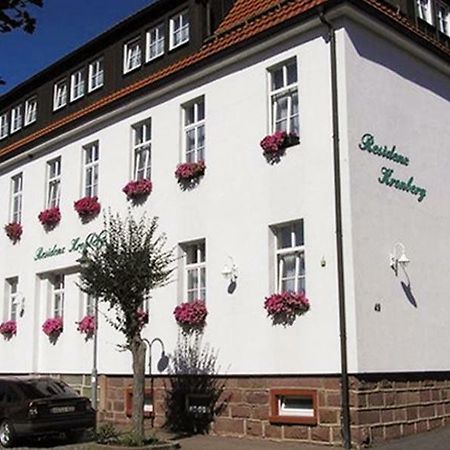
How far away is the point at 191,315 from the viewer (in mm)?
17219

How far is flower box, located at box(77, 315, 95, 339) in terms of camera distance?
20.5 meters

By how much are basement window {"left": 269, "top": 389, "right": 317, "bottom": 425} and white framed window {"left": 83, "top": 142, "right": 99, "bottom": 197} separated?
28.7ft

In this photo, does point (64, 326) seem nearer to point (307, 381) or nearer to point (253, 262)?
point (253, 262)

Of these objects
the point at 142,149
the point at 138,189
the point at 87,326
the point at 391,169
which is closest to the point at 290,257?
the point at 391,169

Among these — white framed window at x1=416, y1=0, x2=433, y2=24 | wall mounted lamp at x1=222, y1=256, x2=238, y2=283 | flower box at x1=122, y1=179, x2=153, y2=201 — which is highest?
white framed window at x1=416, y1=0, x2=433, y2=24

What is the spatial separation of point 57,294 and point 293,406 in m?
10.2

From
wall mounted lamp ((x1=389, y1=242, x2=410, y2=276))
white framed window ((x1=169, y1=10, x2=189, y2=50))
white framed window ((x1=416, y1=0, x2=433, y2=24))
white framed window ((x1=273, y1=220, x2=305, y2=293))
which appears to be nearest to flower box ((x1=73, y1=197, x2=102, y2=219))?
white framed window ((x1=169, y1=10, x2=189, y2=50))

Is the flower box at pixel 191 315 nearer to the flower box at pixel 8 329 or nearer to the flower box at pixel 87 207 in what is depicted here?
the flower box at pixel 87 207

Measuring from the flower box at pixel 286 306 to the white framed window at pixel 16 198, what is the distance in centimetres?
1209

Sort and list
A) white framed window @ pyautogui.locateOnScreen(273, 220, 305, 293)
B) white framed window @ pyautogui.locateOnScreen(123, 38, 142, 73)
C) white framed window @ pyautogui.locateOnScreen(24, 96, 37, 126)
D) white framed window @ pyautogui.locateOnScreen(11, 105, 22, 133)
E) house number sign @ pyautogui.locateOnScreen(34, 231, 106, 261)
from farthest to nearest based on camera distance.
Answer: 1. white framed window @ pyautogui.locateOnScreen(11, 105, 22, 133)
2. white framed window @ pyautogui.locateOnScreen(24, 96, 37, 126)
3. white framed window @ pyautogui.locateOnScreen(123, 38, 142, 73)
4. house number sign @ pyautogui.locateOnScreen(34, 231, 106, 261)
5. white framed window @ pyautogui.locateOnScreen(273, 220, 305, 293)

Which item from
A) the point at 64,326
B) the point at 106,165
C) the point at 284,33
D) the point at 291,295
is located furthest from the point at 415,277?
the point at 64,326

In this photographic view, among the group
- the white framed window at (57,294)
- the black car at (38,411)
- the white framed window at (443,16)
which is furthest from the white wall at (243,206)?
the white framed window at (443,16)

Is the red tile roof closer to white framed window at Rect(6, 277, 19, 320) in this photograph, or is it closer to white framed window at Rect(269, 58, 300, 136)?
white framed window at Rect(269, 58, 300, 136)

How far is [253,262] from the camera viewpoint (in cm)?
1617
